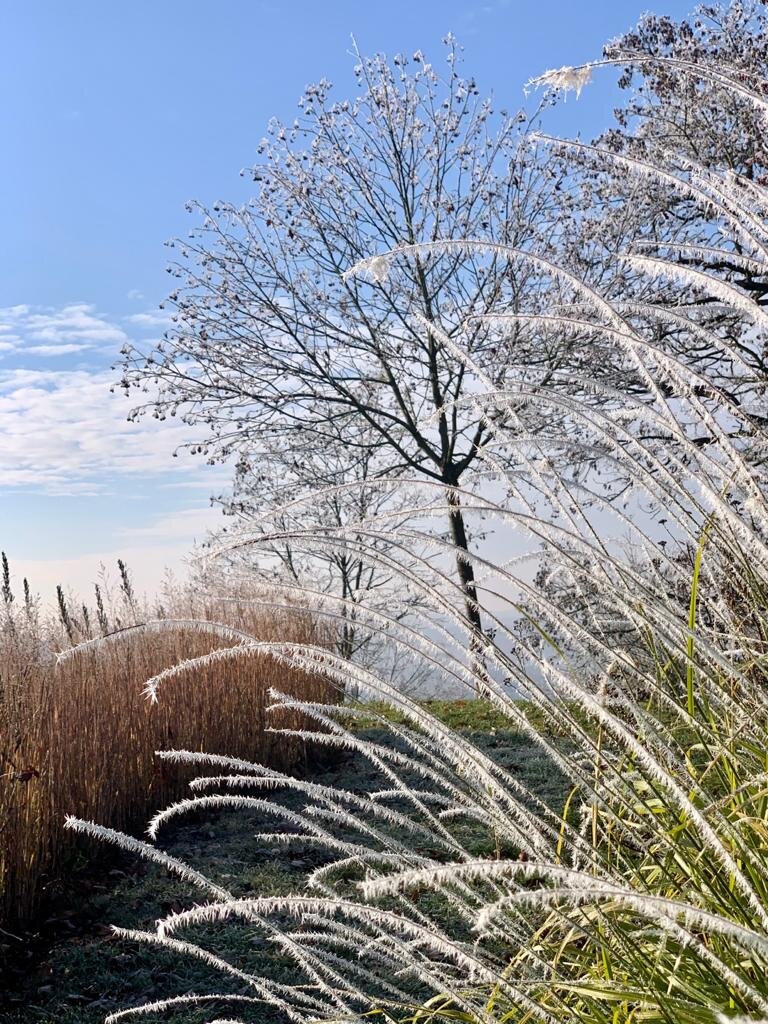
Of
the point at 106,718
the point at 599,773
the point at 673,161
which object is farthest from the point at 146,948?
the point at 673,161

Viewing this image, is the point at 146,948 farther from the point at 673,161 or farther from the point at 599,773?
the point at 673,161

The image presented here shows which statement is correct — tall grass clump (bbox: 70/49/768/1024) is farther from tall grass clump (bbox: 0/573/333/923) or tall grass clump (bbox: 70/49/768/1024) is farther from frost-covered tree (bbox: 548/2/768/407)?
frost-covered tree (bbox: 548/2/768/407)

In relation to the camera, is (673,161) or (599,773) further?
(673,161)

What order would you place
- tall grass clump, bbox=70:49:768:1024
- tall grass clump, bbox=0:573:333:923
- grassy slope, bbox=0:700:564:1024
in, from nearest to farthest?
tall grass clump, bbox=70:49:768:1024
grassy slope, bbox=0:700:564:1024
tall grass clump, bbox=0:573:333:923

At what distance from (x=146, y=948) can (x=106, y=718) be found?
177cm

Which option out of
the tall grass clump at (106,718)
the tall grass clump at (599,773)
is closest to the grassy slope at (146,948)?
the tall grass clump at (106,718)

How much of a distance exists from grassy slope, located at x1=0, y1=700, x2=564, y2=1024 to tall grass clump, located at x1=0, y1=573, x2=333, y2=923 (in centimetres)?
28

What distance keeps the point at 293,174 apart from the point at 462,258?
2.05 m

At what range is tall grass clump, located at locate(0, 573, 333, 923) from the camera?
4074 mm

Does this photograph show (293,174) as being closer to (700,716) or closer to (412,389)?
(412,389)

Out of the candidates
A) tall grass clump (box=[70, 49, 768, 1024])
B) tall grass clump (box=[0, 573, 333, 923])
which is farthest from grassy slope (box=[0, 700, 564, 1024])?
tall grass clump (box=[70, 49, 768, 1024])

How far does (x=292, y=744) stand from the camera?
659cm

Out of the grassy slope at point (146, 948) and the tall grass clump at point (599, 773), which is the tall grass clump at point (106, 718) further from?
the tall grass clump at point (599, 773)

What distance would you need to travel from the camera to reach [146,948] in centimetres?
365
